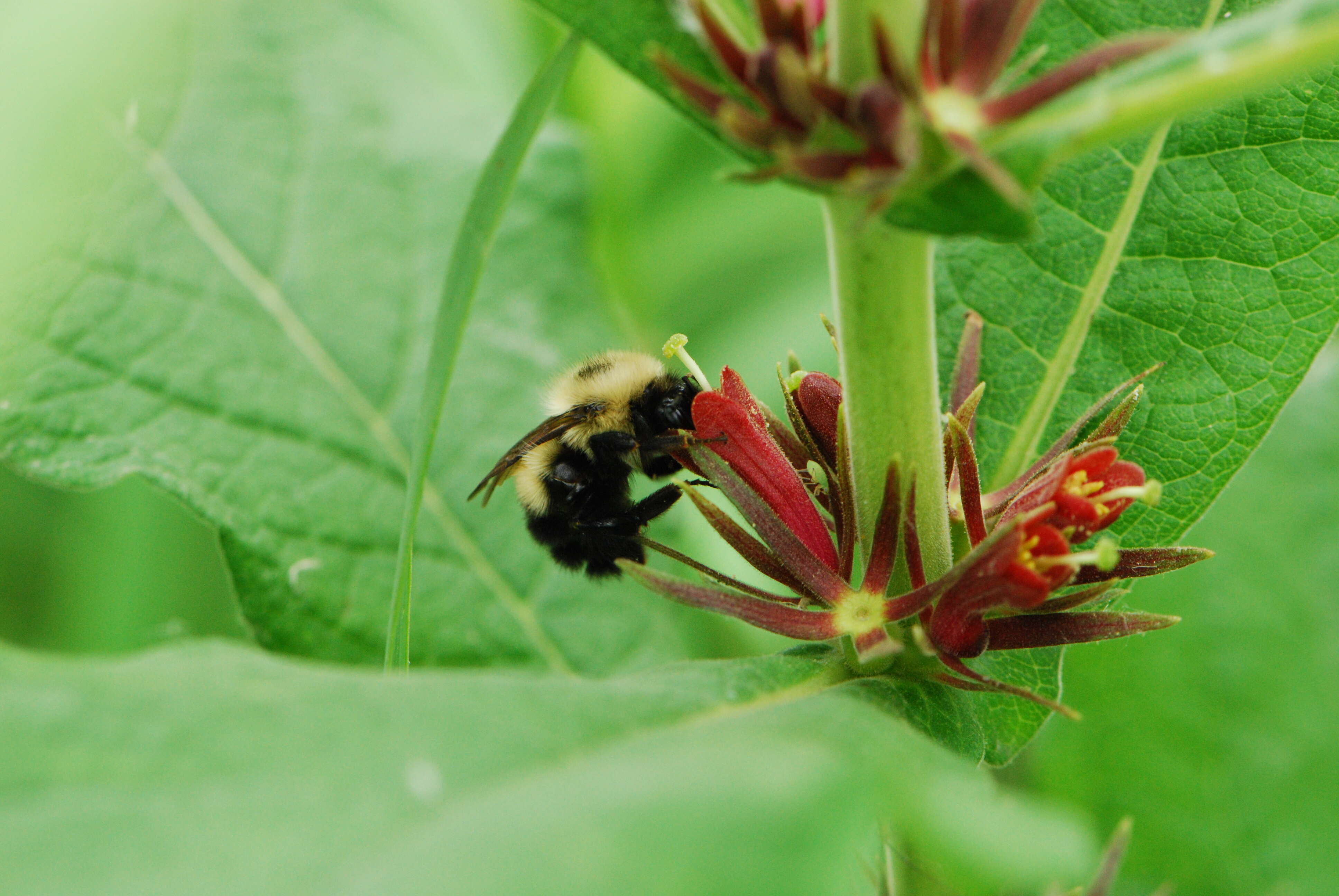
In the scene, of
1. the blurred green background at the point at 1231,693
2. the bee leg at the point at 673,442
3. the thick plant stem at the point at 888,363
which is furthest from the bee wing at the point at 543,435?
the thick plant stem at the point at 888,363

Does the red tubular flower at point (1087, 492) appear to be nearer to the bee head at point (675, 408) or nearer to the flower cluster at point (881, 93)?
the flower cluster at point (881, 93)

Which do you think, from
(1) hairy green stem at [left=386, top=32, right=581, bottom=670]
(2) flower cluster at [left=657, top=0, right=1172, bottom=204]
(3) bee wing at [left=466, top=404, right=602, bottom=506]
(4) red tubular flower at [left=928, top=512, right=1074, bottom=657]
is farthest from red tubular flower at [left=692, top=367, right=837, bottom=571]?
(3) bee wing at [left=466, top=404, right=602, bottom=506]

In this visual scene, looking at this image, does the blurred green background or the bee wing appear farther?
the blurred green background

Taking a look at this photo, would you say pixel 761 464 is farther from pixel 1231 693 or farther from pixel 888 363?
pixel 1231 693

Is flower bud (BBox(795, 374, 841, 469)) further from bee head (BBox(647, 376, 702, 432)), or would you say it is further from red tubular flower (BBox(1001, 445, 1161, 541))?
bee head (BBox(647, 376, 702, 432))

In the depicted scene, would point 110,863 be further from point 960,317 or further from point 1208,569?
point 1208,569

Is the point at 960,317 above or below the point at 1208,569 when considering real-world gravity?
above

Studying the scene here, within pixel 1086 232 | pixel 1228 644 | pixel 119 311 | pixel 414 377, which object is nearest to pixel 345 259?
pixel 414 377
